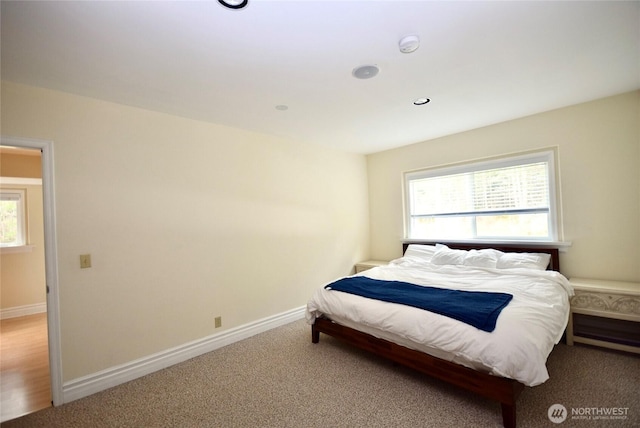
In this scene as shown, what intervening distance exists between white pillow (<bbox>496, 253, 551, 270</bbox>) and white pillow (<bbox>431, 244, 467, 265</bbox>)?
0.41m

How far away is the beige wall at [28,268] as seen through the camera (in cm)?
432

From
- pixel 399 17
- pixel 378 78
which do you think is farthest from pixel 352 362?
pixel 399 17

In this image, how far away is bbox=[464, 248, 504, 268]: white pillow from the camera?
338 cm

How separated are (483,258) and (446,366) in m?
1.79

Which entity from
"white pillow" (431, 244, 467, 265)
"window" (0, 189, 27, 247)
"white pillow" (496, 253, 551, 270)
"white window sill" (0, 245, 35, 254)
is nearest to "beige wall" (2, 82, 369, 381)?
"white pillow" (431, 244, 467, 265)

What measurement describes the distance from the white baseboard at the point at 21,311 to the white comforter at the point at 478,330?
15.1 feet

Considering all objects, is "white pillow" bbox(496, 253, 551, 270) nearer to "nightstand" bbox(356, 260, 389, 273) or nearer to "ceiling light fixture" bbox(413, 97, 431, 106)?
"nightstand" bbox(356, 260, 389, 273)

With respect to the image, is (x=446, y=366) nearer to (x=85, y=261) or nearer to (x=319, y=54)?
(x=319, y=54)

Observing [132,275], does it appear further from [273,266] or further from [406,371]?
[406,371]

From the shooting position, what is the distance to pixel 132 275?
104 inches

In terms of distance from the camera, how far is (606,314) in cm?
271

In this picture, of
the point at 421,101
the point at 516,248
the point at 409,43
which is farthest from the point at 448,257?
the point at 409,43

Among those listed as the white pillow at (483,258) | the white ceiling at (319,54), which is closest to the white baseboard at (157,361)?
the white ceiling at (319,54)

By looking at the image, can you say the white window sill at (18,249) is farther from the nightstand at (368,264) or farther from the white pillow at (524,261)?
the white pillow at (524,261)
